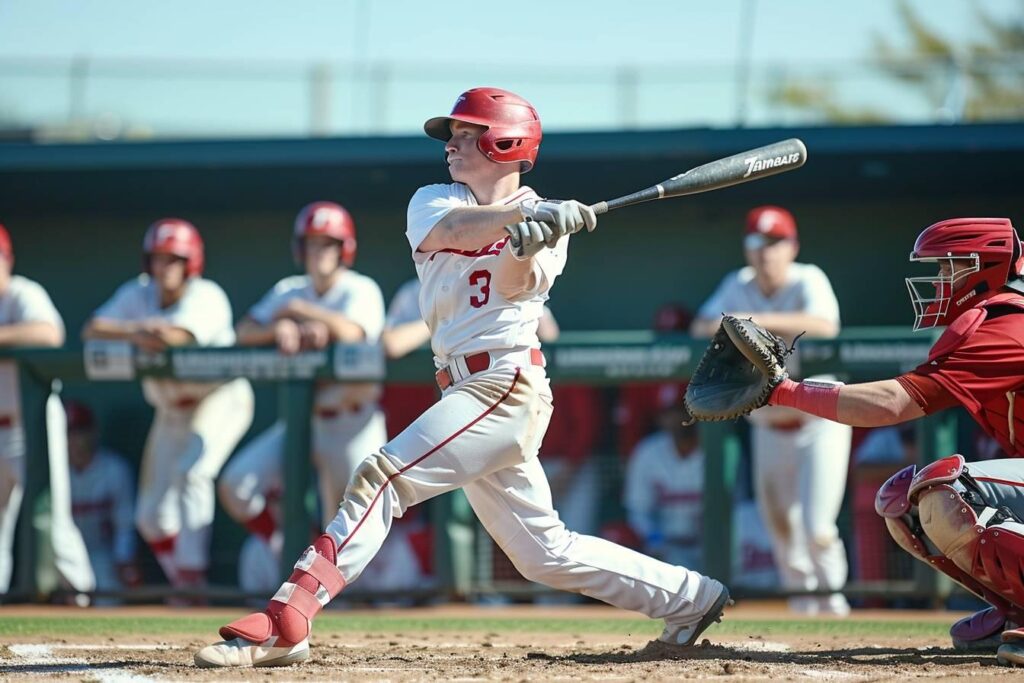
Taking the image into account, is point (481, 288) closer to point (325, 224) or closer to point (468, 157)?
point (468, 157)

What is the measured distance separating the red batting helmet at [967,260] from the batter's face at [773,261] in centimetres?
243

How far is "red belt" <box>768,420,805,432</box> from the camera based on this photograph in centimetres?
571

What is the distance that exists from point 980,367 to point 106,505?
4529 millimetres

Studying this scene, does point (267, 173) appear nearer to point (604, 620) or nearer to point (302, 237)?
point (302, 237)

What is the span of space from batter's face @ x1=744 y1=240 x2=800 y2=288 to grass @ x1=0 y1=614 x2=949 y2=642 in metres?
1.68

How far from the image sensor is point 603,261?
27.7 feet

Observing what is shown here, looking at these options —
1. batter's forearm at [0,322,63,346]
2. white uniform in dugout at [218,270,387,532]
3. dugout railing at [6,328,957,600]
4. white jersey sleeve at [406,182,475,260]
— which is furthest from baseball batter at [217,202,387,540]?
white jersey sleeve at [406,182,475,260]

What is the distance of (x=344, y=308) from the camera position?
6.00m

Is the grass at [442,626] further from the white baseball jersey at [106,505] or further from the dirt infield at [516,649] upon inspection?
the white baseball jersey at [106,505]

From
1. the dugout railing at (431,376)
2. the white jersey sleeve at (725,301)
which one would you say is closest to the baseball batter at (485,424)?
the dugout railing at (431,376)

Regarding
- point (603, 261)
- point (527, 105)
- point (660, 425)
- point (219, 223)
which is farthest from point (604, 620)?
point (219, 223)

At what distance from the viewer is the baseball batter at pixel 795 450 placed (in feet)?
18.2

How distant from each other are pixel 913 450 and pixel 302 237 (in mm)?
2992

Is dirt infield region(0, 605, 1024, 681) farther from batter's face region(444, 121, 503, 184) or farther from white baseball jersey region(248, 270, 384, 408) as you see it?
batter's face region(444, 121, 503, 184)
